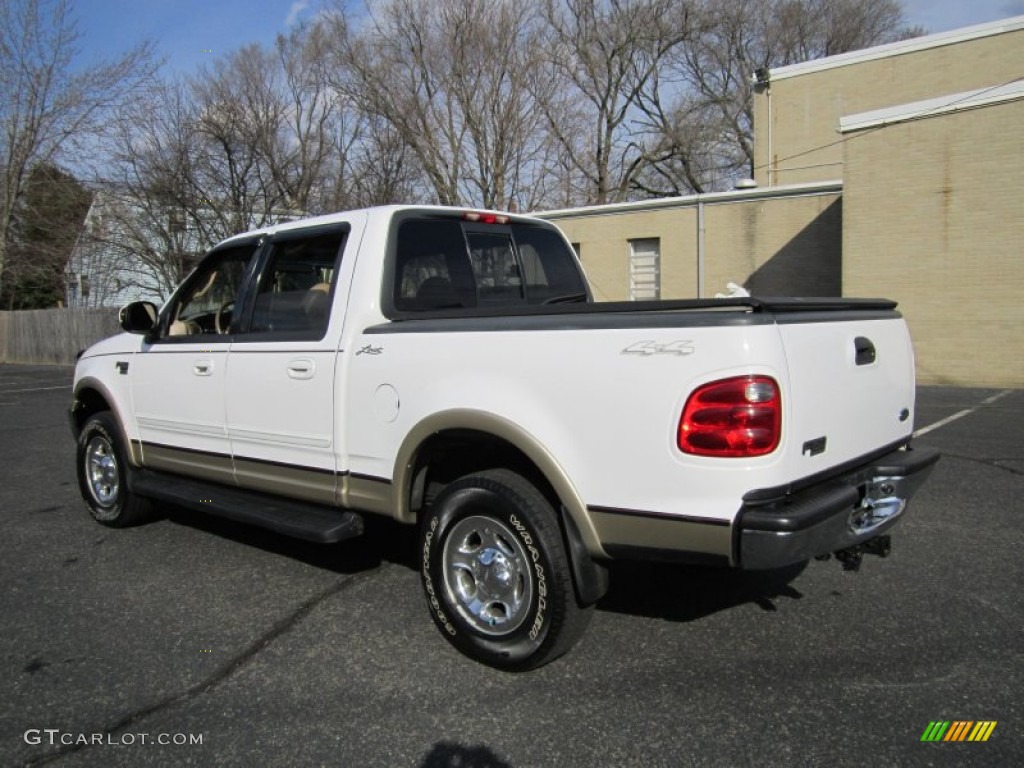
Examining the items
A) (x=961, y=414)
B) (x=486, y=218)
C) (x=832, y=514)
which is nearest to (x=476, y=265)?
(x=486, y=218)

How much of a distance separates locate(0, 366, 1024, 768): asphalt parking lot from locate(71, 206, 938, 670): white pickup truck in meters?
0.37

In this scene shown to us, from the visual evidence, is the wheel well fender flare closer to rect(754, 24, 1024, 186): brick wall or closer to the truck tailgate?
the truck tailgate

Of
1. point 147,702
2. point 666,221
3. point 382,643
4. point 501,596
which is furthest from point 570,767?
point 666,221

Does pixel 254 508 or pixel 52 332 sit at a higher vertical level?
pixel 52 332

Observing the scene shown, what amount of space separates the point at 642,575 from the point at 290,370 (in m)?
2.20

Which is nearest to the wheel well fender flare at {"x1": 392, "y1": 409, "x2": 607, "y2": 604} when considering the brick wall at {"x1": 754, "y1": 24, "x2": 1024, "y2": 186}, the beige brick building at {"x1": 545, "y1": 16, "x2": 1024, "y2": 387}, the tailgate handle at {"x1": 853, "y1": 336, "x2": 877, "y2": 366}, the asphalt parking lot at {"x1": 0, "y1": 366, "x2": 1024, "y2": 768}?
the asphalt parking lot at {"x1": 0, "y1": 366, "x2": 1024, "y2": 768}

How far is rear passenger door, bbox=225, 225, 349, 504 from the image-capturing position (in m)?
3.99

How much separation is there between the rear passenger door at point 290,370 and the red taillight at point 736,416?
6.27ft

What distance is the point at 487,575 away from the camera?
3.42 metres

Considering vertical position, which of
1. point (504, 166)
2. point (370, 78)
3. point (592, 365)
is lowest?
point (592, 365)

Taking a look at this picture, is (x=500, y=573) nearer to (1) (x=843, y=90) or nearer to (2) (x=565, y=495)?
(2) (x=565, y=495)

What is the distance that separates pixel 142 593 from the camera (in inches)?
172

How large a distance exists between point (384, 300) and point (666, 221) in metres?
16.5

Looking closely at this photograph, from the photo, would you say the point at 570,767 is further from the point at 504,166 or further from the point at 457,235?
the point at 504,166
